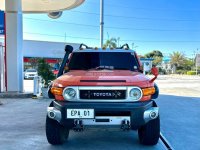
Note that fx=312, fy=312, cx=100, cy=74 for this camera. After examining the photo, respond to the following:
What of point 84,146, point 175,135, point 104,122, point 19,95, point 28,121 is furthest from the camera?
point 19,95

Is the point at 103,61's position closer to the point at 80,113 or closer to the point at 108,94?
the point at 108,94

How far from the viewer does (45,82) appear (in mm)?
14141

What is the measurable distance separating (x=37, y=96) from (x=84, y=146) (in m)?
8.55

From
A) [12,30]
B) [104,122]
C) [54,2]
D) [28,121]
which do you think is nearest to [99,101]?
[104,122]

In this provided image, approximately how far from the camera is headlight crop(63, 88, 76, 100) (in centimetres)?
519

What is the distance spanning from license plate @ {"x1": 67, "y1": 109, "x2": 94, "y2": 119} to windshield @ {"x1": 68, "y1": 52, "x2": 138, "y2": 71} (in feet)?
5.66

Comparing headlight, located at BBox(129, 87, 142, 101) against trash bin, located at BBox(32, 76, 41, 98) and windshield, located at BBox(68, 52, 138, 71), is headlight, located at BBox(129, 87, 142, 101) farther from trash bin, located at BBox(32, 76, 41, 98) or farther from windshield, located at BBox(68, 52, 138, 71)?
trash bin, located at BBox(32, 76, 41, 98)

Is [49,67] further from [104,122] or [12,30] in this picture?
[104,122]

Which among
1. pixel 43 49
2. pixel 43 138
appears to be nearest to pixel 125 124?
pixel 43 138

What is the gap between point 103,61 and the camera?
22.0ft

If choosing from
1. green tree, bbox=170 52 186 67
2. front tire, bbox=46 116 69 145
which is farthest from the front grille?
green tree, bbox=170 52 186 67

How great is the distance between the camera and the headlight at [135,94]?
514 cm

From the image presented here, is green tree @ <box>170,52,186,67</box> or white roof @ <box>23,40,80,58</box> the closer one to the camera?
white roof @ <box>23,40,80,58</box>

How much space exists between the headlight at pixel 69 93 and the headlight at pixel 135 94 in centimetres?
94
